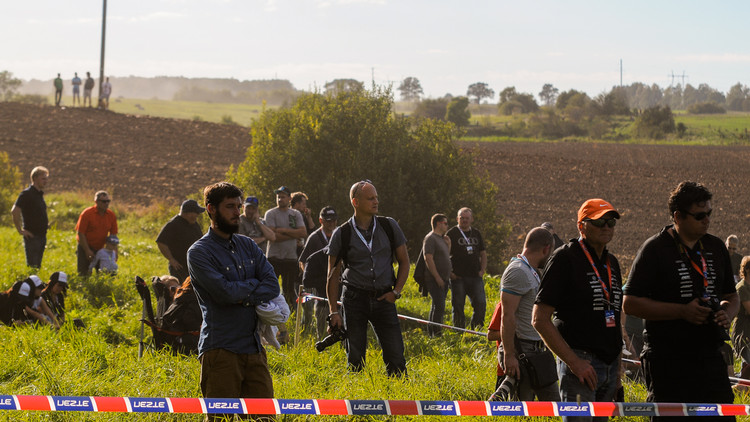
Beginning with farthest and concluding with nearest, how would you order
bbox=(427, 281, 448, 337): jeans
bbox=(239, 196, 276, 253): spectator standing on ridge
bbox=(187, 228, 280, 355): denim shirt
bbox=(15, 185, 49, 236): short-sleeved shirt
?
bbox=(15, 185, 49, 236): short-sleeved shirt → bbox=(427, 281, 448, 337): jeans → bbox=(239, 196, 276, 253): spectator standing on ridge → bbox=(187, 228, 280, 355): denim shirt

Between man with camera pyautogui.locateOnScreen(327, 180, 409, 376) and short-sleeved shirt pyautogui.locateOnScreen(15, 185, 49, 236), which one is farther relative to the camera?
short-sleeved shirt pyautogui.locateOnScreen(15, 185, 49, 236)

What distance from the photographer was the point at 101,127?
5134 centimetres

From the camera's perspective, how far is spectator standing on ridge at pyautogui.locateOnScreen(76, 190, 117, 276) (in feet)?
41.5

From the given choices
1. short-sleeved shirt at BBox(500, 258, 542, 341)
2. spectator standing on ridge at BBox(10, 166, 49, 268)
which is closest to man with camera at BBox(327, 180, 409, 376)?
short-sleeved shirt at BBox(500, 258, 542, 341)

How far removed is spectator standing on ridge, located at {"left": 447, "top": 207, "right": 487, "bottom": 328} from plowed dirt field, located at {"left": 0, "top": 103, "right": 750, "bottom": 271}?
44.0ft

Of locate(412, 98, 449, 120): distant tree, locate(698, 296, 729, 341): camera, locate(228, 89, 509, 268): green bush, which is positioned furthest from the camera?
locate(412, 98, 449, 120): distant tree

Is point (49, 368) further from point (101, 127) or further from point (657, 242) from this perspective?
point (101, 127)

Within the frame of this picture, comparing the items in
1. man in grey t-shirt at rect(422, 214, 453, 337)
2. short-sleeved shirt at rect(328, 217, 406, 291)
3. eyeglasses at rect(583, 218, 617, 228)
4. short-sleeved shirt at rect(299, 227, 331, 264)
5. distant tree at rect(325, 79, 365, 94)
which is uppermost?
distant tree at rect(325, 79, 365, 94)

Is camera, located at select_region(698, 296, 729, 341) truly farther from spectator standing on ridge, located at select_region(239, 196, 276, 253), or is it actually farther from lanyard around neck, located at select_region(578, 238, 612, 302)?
spectator standing on ridge, located at select_region(239, 196, 276, 253)

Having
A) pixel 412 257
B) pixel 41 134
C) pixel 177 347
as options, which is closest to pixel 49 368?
pixel 177 347

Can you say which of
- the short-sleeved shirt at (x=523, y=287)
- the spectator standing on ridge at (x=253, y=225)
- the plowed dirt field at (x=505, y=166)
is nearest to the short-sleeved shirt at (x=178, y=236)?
the spectator standing on ridge at (x=253, y=225)

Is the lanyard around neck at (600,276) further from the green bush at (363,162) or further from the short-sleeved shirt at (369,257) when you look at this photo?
the green bush at (363,162)

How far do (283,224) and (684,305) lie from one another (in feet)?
23.1

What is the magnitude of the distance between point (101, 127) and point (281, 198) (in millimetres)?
43569
